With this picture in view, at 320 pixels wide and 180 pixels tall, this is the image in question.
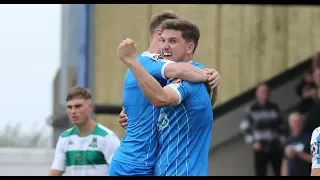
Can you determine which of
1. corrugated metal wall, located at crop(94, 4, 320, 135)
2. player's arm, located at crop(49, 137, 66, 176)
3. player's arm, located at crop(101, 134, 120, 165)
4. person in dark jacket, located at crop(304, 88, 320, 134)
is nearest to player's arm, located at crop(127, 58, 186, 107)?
player's arm, located at crop(101, 134, 120, 165)

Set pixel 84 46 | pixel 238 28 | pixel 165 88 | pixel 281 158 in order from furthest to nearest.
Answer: pixel 238 28
pixel 281 158
pixel 84 46
pixel 165 88

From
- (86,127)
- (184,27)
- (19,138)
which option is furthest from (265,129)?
(184,27)

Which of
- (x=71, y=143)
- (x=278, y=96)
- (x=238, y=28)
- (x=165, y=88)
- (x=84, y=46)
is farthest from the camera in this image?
(x=278, y=96)

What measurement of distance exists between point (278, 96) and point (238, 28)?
1.53 m

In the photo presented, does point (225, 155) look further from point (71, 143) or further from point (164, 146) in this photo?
point (164, 146)

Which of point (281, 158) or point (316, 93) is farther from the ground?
point (316, 93)

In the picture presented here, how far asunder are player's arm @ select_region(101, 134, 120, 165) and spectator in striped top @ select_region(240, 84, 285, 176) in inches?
142

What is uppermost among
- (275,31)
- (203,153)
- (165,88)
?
(275,31)

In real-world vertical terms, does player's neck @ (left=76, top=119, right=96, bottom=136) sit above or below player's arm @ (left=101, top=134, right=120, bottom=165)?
above

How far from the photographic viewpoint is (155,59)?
4246 mm

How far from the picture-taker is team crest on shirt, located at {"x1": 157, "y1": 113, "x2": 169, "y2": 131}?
4.17 m

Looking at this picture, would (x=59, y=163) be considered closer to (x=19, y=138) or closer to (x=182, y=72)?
(x=19, y=138)

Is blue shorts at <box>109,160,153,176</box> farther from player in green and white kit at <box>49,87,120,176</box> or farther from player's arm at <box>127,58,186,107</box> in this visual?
player in green and white kit at <box>49,87,120,176</box>
